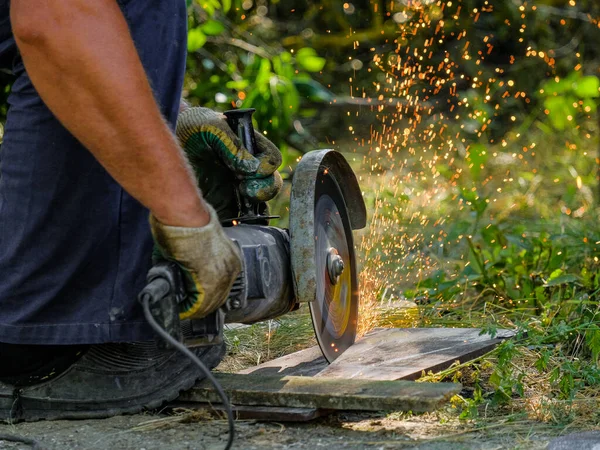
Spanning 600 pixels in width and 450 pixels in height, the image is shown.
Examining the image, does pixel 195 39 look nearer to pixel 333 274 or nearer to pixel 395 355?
pixel 333 274

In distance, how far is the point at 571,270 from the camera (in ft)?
10.9

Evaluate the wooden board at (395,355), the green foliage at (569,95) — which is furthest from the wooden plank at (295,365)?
the green foliage at (569,95)

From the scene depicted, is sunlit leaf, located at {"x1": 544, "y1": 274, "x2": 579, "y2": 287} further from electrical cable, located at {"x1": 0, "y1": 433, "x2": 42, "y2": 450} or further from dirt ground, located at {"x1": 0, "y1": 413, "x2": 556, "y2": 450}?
electrical cable, located at {"x1": 0, "y1": 433, "x2": 42, "y2": 450}

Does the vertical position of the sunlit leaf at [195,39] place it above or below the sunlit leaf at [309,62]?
above

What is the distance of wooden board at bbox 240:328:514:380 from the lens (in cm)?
220

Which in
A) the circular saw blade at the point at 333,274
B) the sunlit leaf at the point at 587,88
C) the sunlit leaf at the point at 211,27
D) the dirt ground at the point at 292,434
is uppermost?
the sunlit leaf at the point at 211,27

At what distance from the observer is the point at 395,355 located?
236 cm

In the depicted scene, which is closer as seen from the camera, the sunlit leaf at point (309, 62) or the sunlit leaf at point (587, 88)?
the sunlit leaf at point (309, 62)

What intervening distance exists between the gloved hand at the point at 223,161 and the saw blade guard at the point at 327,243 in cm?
9

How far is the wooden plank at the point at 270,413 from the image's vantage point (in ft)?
6.32

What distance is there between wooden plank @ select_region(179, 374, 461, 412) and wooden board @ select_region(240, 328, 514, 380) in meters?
0.16

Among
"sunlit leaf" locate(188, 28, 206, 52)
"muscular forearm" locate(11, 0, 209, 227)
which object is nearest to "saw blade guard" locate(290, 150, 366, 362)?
"muscular forearm" locate(11, 0, 209, 227)

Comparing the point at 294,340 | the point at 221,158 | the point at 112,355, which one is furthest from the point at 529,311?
the point at 112,355

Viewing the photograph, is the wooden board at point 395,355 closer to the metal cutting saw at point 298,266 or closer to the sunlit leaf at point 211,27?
the metal cutting saw at point 298,266
